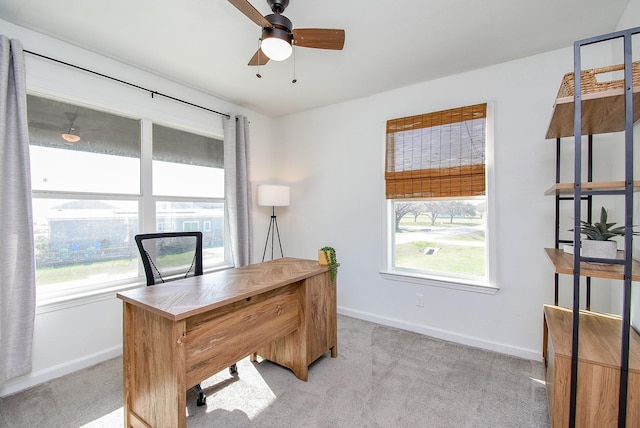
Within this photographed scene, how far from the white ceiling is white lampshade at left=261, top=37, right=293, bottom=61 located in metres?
0.35

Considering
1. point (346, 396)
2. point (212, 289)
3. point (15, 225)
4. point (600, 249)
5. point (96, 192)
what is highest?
point (96, 192)

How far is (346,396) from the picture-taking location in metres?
1.91

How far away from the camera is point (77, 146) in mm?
2350

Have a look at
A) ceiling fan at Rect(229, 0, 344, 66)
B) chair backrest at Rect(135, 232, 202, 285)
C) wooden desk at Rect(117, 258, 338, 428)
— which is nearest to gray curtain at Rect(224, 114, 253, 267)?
chair backrest at Rect(135, 232, 202, 285)

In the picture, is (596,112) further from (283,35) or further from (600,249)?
(283,35)

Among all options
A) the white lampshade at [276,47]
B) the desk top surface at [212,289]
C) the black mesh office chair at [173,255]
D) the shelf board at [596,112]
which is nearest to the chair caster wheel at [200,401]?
the black mesh office chair at [173,255]

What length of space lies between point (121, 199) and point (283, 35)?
2077mm

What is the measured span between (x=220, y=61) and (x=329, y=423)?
287cm

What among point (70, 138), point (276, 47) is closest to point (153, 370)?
point (276, 47)

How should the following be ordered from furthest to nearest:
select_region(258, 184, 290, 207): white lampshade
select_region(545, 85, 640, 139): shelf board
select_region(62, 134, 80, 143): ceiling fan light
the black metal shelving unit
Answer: select_region(258, 184, 290, 207): white lampshade → select_region(62, 134, 80, 143): ceiling fan light → select_region(545, 85, 640, 139): shelf board → the black metal shelving unit

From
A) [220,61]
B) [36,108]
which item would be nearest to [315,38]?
[220,61]

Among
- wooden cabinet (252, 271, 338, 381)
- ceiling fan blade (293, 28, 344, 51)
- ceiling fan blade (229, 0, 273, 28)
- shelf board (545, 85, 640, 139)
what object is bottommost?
wooden cabinet (252, 271, 338, 381)

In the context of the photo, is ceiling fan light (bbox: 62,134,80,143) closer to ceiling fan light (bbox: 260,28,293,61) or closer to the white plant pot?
ceiling fan light (bbox: 260,28,293,61)

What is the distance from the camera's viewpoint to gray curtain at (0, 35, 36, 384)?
188 centimetres
